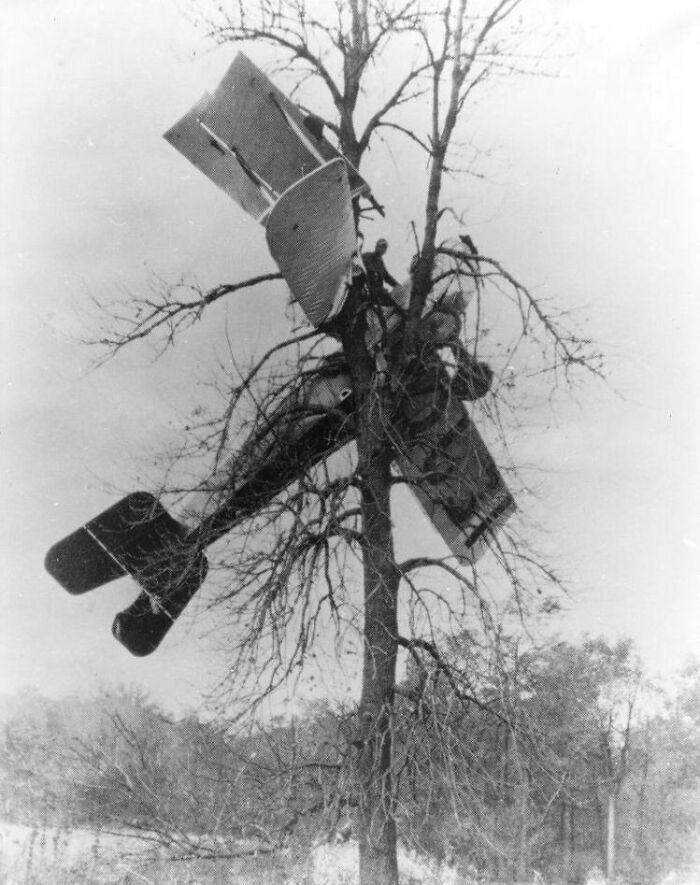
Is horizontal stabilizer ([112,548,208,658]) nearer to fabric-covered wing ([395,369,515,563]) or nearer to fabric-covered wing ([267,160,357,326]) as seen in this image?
fabric-covered wing ([395,369,515,563])

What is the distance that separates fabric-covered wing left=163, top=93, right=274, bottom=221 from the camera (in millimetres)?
5633

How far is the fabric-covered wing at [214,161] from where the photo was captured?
5.63 metres

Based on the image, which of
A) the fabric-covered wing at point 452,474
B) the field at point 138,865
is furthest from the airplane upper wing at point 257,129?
the field at point 138,865

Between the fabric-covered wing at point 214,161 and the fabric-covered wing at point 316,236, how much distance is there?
939 mm

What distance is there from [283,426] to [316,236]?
162cm

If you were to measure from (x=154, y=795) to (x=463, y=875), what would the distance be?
13.4 feet

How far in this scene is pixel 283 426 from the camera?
5875 millimetres

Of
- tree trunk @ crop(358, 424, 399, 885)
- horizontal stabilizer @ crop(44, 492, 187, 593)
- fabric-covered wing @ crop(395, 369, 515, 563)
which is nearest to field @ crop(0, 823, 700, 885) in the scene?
tree trunk @ crop(358, 424, 399, 885)

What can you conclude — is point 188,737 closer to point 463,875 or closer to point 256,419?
point 256,419

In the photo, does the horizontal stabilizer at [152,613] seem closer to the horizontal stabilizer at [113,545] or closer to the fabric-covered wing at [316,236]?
the horizontal stabilizer at [113,545]

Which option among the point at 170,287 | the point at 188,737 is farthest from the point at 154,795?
the point at 170,287

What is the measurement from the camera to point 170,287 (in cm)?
592

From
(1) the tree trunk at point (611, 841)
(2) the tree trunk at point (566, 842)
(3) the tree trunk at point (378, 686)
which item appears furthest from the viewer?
(2) the tree trunk at point (566, 842)

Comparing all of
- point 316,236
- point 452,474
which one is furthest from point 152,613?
point 316,236
